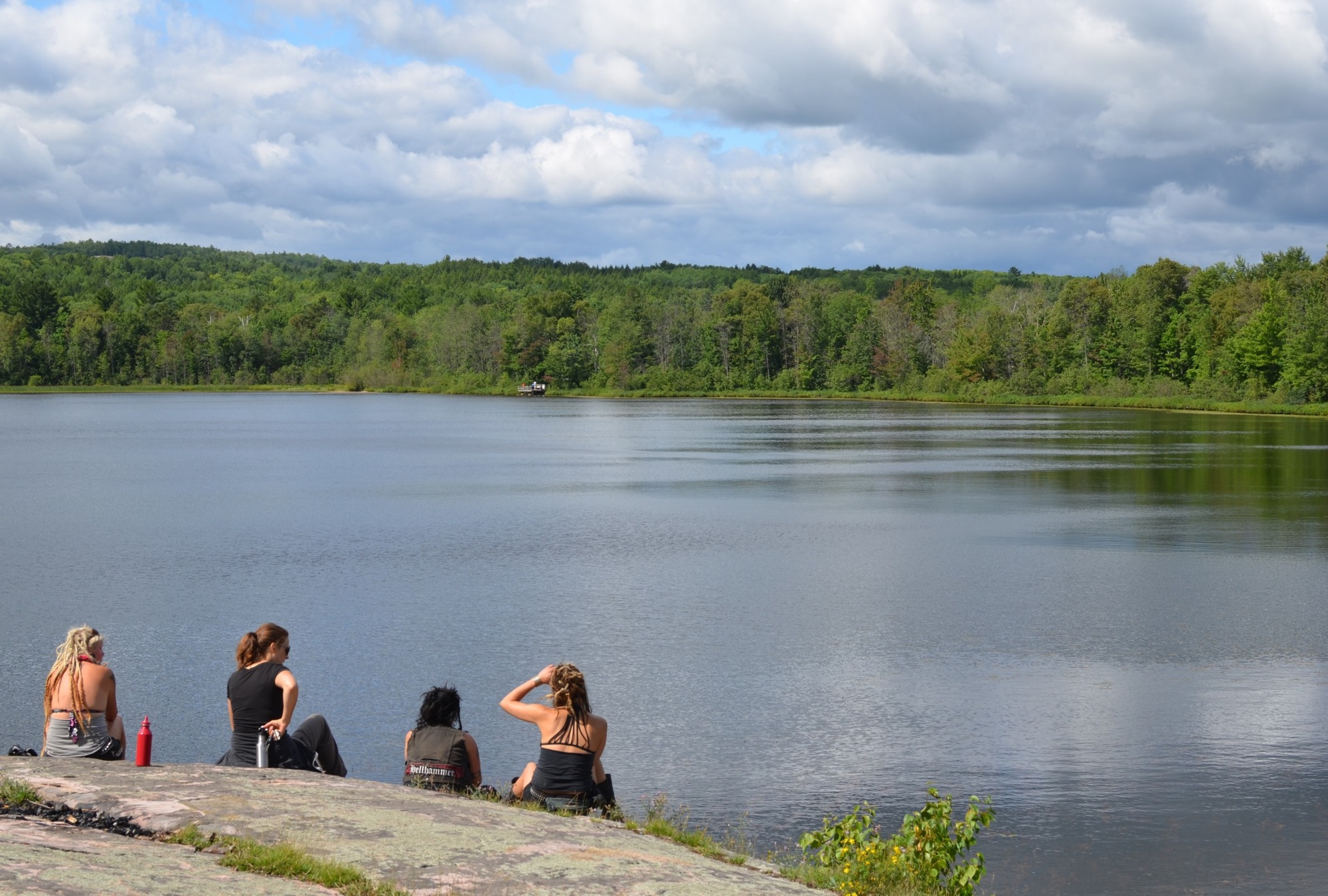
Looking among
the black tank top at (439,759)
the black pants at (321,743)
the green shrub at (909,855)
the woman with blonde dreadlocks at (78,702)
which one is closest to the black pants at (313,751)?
the black pants at (321,743)

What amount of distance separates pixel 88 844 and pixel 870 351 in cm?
14039

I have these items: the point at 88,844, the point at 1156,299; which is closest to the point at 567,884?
the point at 88,844

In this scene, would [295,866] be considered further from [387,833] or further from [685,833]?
[685,833]

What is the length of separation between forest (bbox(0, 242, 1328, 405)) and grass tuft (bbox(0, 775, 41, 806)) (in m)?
103

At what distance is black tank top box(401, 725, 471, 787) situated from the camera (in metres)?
9.83

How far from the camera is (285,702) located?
10.0 m

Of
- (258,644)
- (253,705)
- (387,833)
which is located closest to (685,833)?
(387,833)

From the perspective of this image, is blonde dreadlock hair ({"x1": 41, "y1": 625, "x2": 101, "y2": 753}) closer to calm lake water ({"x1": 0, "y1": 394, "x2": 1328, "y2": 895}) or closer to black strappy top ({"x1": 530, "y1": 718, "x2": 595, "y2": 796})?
calm lake water ({"x1": 0, "y1": 394, "x2": 1328, "y2": 895})

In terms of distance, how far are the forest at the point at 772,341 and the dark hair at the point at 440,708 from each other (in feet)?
330

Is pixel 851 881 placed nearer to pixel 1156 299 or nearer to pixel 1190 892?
pixel 1190 892

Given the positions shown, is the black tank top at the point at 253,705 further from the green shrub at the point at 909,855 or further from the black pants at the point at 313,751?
the green shrub at the point at 909,855

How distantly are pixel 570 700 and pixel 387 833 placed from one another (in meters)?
1.75

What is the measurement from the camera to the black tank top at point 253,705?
10133 millimetres

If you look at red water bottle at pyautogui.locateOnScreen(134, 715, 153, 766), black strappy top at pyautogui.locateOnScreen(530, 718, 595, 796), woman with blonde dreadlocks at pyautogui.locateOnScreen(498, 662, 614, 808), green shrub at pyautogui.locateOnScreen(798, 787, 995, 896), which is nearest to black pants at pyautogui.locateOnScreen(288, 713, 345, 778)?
red water bottle at pyautogui.locateOnScreen(134, 715, 153, 766)
